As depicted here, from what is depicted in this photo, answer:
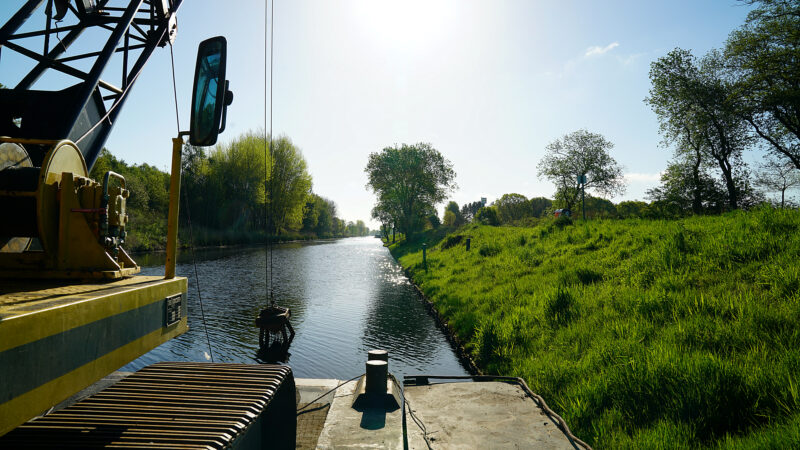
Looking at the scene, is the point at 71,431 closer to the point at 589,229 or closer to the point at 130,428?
the point at 130,428

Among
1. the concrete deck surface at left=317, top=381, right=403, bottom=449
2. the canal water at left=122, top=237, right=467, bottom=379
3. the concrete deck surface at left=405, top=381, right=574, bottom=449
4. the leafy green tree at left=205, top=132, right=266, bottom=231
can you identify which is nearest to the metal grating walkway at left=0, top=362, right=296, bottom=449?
the concrete deck surface at left=317, top=381, right=403, bottom=449

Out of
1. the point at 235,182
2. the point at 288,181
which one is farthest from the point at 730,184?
the point at 235,182

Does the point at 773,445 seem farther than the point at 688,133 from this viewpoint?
No

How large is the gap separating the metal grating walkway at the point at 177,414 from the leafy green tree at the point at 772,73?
19.7 metres

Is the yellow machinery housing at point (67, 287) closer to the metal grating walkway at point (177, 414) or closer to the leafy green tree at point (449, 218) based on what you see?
the metal grating walkway at point (177, 414)

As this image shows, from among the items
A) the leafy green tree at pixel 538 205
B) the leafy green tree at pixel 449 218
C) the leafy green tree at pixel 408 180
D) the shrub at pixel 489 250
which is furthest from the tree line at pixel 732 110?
the leafy green tree at pixel 449 218

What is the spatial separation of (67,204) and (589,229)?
49.9ft

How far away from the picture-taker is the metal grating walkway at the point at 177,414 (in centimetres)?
225

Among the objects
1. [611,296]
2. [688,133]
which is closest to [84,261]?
[611,296]

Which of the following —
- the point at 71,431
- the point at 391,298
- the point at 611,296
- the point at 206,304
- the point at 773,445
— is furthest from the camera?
the point at 391,298

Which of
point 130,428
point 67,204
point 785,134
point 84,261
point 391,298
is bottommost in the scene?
point 391,298

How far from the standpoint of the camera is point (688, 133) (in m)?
29.0

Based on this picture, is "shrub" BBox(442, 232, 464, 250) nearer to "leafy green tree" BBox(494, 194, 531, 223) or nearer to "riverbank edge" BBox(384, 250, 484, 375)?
"riverbank edge" BBox(384, 250, 484, 375)

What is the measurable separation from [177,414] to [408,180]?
50568mm
